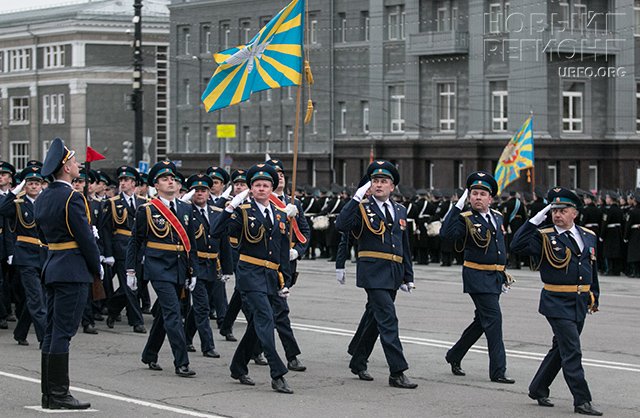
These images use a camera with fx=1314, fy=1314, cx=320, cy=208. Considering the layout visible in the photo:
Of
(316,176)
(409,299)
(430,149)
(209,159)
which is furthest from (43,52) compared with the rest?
(409,299)

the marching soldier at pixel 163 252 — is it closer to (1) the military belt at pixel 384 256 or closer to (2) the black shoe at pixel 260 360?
(2) the black shoe at pixel 260 360

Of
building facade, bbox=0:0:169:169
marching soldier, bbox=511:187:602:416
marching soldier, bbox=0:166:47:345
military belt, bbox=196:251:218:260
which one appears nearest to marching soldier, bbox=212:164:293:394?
marching soldier, bbox=511:187:602:416

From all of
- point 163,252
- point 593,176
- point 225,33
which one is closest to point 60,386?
point 163,252

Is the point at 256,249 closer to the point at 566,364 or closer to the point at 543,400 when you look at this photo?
the point at 543,400

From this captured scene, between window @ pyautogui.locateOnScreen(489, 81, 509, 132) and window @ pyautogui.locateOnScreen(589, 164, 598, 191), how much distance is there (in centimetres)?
370

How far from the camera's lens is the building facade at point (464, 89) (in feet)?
159

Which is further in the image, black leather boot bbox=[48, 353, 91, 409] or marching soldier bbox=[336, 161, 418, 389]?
marching soldier bbox=[336, 161, 418, 389]

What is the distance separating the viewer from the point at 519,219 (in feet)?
99.6

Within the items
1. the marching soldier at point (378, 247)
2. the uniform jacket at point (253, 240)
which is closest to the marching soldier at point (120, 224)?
the uniform jacket at point (253, 240)

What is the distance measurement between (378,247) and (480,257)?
104 centimetres

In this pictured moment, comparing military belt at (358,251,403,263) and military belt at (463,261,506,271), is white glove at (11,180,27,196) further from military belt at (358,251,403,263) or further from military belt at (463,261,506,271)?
military belt at (463,261,506,271)

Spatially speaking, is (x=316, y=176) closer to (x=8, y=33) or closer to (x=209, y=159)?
(x=209, y=159)

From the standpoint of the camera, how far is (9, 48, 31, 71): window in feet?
270

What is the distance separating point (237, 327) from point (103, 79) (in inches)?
2486
